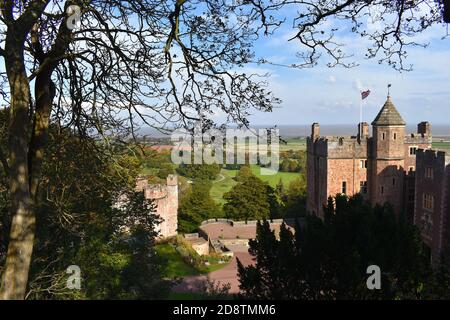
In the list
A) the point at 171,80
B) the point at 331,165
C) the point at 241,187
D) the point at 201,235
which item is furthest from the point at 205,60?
the point at 241,187

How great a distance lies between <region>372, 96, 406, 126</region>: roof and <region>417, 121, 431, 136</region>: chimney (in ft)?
7.36

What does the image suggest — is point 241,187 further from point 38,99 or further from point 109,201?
point 38,99

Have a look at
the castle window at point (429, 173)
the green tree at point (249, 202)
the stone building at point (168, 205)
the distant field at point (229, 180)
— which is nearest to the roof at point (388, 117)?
the castle window at point (429, 173)

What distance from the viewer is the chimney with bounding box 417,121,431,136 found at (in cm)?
3086

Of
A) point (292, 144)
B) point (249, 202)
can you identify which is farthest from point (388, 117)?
point (249, 202)

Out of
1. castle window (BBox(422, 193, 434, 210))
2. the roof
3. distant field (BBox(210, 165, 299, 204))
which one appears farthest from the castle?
distant field (BBox(210, 165, 299, 204))

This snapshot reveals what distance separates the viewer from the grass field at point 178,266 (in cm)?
2620

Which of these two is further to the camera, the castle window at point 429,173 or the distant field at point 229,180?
the distant field at point 229,180

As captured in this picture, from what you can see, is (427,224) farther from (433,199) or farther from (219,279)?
(219,279)

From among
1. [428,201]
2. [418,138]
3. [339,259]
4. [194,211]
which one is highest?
[418,138]

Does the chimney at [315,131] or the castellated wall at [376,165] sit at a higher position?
the chimney at [315,131]

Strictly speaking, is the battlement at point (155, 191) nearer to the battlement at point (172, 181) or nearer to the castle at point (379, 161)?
the battlement at point (172, 181)

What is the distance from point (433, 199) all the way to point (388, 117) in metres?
7.05

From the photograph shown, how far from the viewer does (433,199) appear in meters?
25.2
